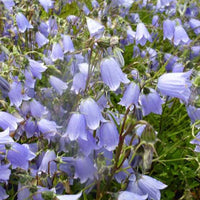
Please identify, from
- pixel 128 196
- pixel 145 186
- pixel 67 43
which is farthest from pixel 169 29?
pixel 128 196

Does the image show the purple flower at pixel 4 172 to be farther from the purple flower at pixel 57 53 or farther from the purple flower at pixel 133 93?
the purple flower at pixel 57 53

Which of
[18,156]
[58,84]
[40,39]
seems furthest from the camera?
[40,39]

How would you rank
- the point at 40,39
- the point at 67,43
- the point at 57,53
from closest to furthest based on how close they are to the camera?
the point at 57,53 < the point at 67,43 < the point at 40,39

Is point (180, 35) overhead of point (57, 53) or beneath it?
beneath

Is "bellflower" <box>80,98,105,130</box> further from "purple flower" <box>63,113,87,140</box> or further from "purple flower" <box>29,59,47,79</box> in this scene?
"purple flower" <box>29,59,47,79</box>

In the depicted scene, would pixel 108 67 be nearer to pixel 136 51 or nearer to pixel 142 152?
pixel 142 152

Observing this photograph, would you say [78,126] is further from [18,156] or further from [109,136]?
[18,156]

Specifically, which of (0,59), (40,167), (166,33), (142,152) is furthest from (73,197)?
(166,33)
